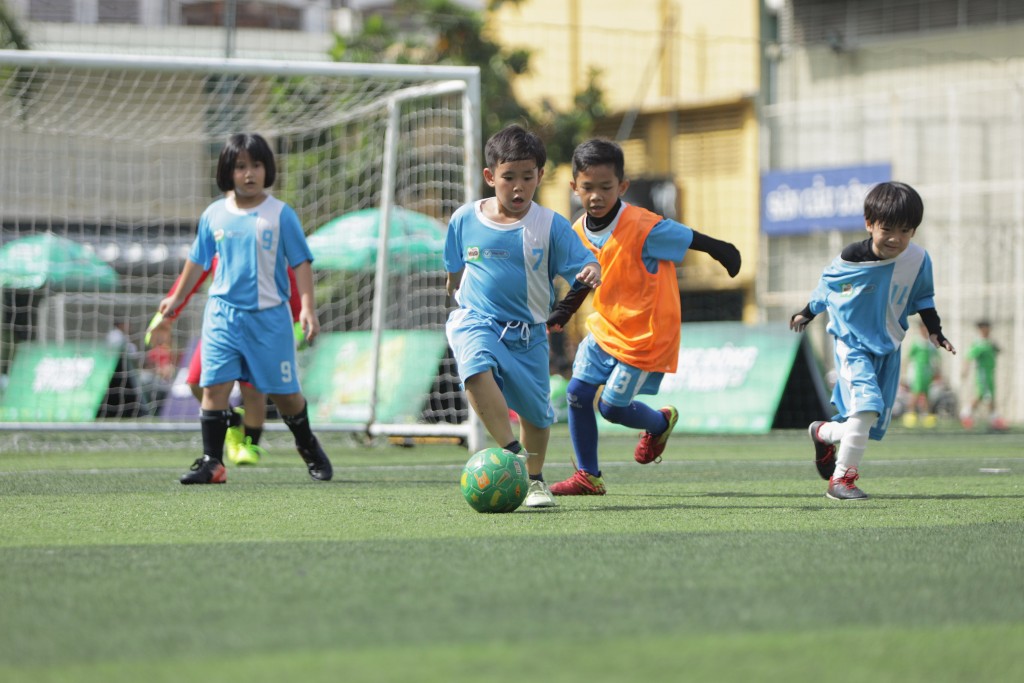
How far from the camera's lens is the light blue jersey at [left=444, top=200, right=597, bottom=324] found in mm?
6211

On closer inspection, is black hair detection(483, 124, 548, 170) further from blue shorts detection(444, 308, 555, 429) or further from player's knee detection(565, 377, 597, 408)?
player's knee detection(565, 377, 597, 408)

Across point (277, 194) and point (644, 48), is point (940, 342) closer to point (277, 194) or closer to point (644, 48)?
point (277, 194)

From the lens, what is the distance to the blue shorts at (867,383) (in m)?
6.69

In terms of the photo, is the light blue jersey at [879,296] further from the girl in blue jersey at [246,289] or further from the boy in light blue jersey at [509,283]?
the girl in blue jersey at [246,289]

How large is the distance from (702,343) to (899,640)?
13.6m

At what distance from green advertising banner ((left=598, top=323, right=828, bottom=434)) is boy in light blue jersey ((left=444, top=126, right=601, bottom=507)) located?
8.97 meters

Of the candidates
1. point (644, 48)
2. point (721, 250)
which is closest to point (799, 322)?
point (721, 250)

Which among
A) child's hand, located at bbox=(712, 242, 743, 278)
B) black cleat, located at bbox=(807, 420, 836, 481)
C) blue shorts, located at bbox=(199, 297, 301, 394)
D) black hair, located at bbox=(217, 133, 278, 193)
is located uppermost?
black hair, located at bbox=(217, 133, 278, 193)

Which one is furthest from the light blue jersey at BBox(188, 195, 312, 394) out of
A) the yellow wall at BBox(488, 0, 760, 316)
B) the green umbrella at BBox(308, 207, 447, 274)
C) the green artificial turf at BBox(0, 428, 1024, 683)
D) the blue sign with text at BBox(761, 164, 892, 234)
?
the yellow wall at BBox(488, 0, 760, 316)

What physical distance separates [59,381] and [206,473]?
10183mm

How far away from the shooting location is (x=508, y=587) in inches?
145

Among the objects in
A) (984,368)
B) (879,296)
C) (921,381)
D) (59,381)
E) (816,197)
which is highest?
(816,197)

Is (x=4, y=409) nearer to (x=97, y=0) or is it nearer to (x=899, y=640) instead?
(x=97, y=0)

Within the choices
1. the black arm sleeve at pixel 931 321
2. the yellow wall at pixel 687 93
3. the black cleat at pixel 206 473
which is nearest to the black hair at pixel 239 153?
the black cleat at pixel 206 473
